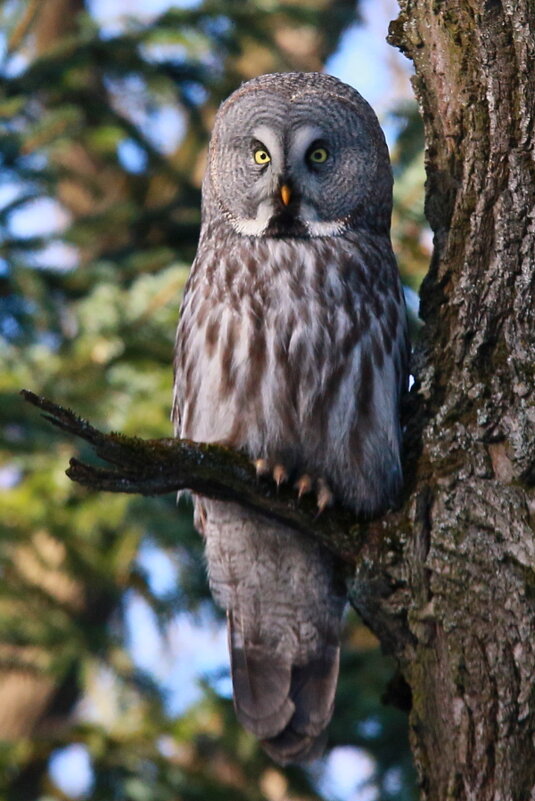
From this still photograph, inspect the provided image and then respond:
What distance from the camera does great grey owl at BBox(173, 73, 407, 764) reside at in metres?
3.11

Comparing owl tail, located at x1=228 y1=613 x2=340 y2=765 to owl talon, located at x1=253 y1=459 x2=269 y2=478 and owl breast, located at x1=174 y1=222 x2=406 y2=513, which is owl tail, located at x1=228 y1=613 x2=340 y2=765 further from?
owl talon, located at x1=253 y1=459 x2=269 y2=478

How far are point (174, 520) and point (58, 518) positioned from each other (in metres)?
0.63

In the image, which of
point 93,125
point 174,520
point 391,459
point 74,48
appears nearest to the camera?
point 391,459

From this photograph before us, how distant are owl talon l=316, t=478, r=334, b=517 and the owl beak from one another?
95 centimetres

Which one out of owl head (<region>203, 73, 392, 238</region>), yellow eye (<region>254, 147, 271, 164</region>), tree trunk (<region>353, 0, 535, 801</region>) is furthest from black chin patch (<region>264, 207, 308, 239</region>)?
tree trunk (<region>353, 0, 535, 801</region>)

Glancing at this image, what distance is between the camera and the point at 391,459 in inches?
118

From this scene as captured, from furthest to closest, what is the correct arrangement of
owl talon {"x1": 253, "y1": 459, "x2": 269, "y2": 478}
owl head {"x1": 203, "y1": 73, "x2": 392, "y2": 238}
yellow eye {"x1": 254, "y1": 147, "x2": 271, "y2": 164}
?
yellow eye {"x1": 254, "y1": 147, "x2": 271, "y2": 164}
owl head {"x1": 203, "y1": 73, "x2": 392, "y2": 238}
owl talon {"x1": 253, "y1": 459, "x2": 269, "y2": 478}

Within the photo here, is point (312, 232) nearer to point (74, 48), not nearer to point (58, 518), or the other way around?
point (58, 518)

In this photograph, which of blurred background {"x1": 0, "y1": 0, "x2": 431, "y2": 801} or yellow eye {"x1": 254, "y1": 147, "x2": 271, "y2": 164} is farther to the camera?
blurred background {"x1": 0, "y1": 0, "x2": 431, "y2": 801}

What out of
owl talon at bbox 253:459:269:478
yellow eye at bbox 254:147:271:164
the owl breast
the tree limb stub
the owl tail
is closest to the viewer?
the tree limb stub

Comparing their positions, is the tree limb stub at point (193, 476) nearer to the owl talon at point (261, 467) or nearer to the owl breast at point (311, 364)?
the owl talon at point (261, 467)

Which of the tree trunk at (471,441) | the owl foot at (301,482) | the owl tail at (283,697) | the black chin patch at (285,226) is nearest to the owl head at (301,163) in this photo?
the black chin patch at (285,226)

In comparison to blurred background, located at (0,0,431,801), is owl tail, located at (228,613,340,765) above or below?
below

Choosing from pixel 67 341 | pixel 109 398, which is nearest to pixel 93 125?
pixel 67 341
